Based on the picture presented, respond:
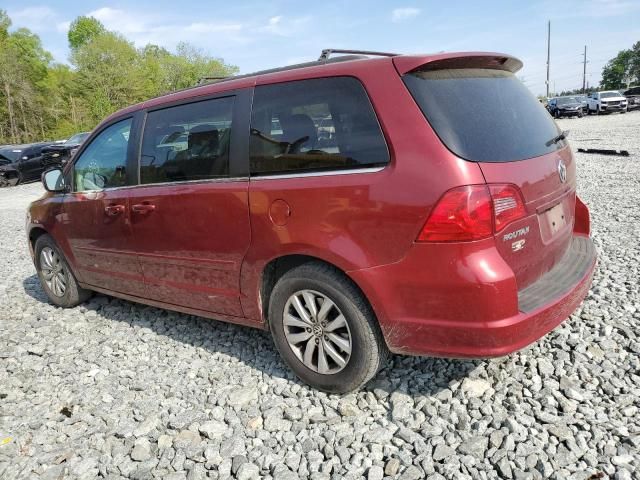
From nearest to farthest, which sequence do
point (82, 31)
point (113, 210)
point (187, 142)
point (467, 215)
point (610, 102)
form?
point (467, 215), point (187, 142), point (113, 210), point (610, 102), point (82, 31)

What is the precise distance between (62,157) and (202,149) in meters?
17.7

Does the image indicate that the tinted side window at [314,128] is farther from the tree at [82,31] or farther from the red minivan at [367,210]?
the tree at [82,31]

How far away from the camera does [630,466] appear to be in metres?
2.25

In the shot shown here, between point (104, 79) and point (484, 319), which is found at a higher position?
point (104, 79)

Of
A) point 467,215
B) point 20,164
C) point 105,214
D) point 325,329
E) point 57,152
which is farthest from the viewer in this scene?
point 57,152

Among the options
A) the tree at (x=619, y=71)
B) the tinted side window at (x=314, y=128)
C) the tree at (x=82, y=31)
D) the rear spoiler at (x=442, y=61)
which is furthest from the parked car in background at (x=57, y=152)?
the tree at (x=619, y=71)

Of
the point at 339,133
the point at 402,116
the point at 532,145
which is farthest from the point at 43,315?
the point at 532,145

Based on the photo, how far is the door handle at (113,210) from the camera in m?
4.01

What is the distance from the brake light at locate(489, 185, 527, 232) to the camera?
95.3 inches

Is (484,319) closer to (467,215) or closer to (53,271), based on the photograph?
(467,215)

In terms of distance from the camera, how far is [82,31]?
62.0m

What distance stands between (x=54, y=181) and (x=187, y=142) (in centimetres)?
197

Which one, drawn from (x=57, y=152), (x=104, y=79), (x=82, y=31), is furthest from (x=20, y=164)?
(x=82, y=31)

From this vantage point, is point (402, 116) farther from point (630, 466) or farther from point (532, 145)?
point (630, 466)
